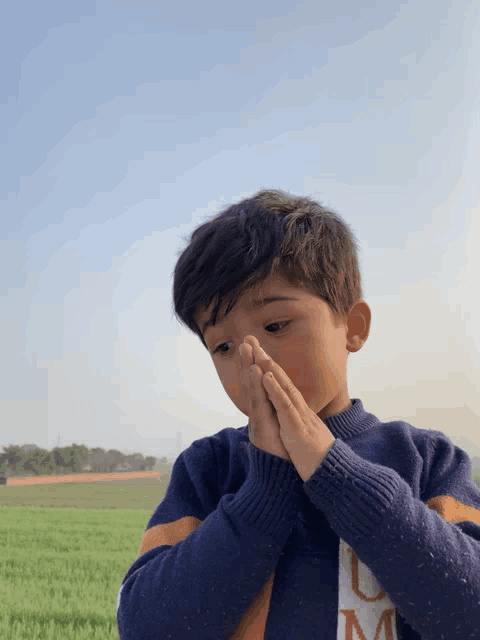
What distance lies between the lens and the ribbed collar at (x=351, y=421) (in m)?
1.69

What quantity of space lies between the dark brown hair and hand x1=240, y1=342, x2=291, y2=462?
0.20 meters

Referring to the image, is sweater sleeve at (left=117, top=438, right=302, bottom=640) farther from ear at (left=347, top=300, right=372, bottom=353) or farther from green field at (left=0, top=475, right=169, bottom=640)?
green field at (left=0, top=475, right=169, bottom=640)

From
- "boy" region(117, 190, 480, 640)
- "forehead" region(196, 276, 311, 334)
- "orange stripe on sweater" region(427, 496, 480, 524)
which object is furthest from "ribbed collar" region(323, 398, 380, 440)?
"forehead" region(196, 276, 311, 334)

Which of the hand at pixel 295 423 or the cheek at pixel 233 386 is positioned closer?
the hand at pixel 295 423

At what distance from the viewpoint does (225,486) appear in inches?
68.1

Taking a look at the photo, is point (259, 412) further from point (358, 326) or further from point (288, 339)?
point (358, 326)

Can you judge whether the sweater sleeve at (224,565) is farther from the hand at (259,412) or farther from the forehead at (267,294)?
the forehead at (267,294)

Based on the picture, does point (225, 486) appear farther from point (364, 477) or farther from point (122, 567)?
point (122, 567)

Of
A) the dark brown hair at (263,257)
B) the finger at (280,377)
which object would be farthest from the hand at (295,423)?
the dark brown hair at (263,257)

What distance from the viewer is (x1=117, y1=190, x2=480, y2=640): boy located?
132cm

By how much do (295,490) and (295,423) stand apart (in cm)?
17

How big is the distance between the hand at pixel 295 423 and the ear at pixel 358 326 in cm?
35

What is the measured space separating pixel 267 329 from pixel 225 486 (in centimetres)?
53

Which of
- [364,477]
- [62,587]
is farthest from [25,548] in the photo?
[364,477]
